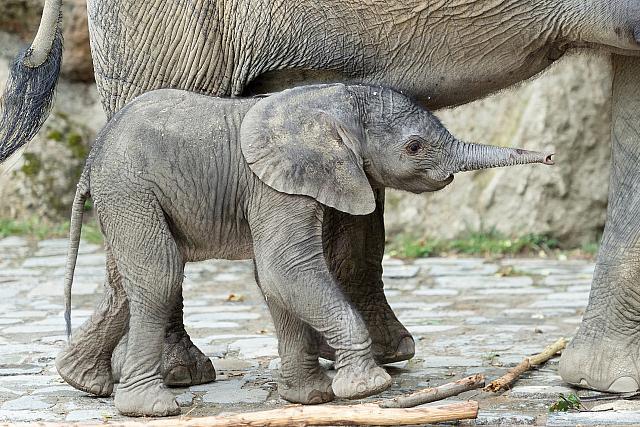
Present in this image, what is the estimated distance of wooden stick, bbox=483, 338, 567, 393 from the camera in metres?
4.74

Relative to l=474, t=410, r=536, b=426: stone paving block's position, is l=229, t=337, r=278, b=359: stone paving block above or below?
below

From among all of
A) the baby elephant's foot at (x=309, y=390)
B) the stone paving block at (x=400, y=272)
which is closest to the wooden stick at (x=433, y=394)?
the baby elephant's foot at (x=309, y=390)

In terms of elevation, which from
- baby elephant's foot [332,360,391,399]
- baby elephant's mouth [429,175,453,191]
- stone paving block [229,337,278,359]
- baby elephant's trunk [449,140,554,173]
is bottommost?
stone paving block [229,337,278,359]

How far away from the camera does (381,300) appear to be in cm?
533

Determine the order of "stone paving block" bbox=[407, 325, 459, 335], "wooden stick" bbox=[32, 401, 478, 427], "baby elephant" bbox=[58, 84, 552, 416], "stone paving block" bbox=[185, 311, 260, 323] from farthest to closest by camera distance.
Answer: "stone paving block" bbox=[185, 311, 260, 323] → "stone paving block" bbox=[407, 325, 459, 335] → "baby elephant" bbox=[58, 84, 552, 416] → "wooden stick" bbox=[32, 401, 478, 427]

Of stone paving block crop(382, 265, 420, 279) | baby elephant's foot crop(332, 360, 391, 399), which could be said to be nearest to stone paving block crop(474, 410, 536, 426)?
baby elephant's foot crop(332, 360, 391, 399)

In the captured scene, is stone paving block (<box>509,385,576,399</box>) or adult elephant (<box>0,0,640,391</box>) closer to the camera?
adult elephant (<box>0,0,640,391</box>)

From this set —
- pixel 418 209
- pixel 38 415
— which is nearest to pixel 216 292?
pixel 418 209

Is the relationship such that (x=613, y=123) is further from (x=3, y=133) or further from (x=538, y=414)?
(x=3, y=133)

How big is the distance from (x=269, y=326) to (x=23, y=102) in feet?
6.07

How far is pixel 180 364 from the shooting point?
5.07 meters

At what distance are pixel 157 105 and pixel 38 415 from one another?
43.4 inches

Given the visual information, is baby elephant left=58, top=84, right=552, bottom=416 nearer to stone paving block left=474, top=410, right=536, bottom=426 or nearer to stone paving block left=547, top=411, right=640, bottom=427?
stone paving block left=474, top=410, right=536, bottom=426

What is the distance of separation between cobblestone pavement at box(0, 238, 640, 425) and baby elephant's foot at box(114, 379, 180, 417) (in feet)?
0.21
